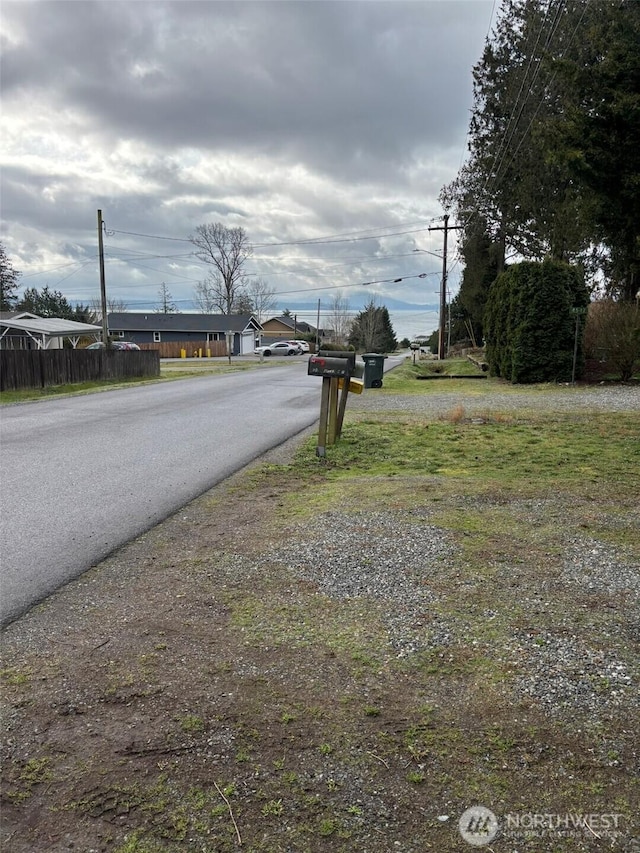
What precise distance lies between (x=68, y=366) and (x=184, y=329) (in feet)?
143

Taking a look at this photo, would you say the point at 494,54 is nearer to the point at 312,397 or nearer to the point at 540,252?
the point at 540,252

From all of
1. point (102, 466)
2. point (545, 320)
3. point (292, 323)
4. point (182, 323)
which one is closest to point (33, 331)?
point (545, 320)

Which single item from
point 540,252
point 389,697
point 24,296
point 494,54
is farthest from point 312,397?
point 24,296

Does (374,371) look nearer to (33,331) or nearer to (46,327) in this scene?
(46,327)

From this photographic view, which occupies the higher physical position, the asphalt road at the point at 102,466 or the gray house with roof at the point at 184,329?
the gray house with roof at the point at 184,329

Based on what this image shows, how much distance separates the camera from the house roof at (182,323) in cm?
6344

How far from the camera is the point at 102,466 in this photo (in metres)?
7.59

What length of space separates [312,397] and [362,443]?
808cm

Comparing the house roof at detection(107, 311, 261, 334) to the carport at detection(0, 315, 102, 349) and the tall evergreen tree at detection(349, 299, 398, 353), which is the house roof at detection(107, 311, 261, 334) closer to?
the tall evergreen tree at detection(349, 299, 398, 353)

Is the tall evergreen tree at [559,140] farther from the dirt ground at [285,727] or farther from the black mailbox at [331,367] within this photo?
the dirt ground at [285,727]

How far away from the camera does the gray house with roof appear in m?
63.2
